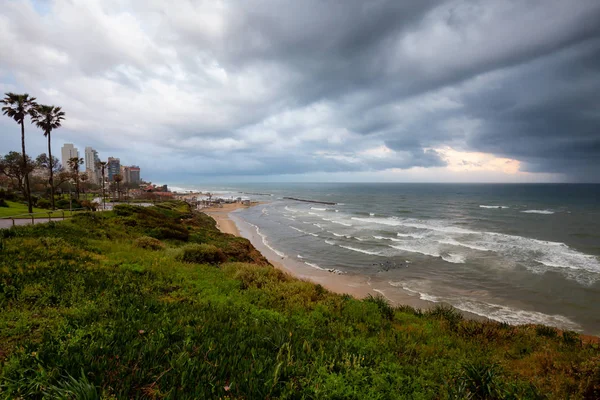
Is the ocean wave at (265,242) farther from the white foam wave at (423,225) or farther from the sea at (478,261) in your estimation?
the white foam wave at (423,225)

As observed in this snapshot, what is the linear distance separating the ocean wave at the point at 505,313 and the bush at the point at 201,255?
569 inches

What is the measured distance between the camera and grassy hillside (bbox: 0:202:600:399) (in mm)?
4016

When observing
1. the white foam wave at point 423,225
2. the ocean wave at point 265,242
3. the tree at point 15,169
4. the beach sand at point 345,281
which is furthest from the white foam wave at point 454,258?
the tree at point 15,169

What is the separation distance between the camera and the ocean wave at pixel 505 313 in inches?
607

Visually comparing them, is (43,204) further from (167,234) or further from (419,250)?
(419,250)

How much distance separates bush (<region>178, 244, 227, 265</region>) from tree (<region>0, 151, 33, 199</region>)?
1767 inches

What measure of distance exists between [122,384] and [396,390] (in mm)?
4480

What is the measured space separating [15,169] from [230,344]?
61.0 metres

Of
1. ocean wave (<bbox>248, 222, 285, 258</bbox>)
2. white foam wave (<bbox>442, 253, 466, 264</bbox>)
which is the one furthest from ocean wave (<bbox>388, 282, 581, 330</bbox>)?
ocean wave (<bbox>248, 222, 285, 258</bbox>)

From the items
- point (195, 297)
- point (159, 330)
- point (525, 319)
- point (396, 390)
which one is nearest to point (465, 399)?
point (396, 390)

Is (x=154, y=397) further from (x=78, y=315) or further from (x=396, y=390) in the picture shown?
(x=396, y=390)

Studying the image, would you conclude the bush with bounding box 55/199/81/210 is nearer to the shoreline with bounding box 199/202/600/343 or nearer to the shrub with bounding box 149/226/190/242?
the shrub with bounding box 149/226/190/242

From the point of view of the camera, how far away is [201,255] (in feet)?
48.4

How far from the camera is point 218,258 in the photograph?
51.9ft
